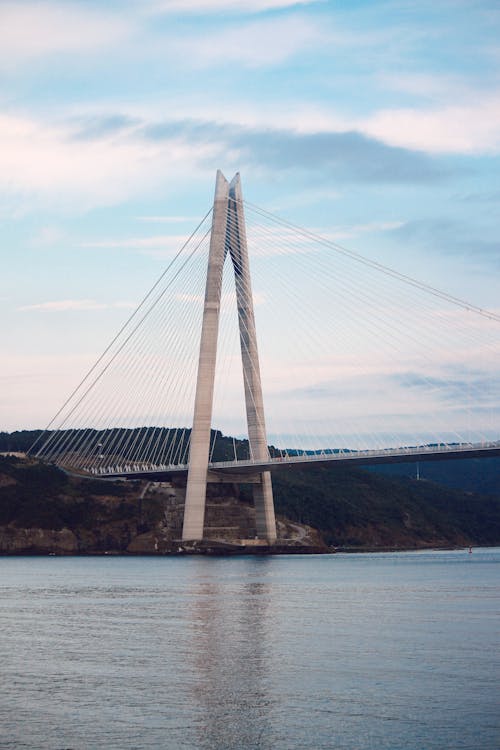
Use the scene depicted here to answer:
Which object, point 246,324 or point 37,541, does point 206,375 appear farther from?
point 37,541

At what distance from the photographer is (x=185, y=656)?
1018 inches

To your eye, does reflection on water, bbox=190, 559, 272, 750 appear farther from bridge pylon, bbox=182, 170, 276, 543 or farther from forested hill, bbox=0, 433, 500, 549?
forested hill, bbox=0, 433, 500, 549

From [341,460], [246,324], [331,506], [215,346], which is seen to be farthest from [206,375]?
[331,506]

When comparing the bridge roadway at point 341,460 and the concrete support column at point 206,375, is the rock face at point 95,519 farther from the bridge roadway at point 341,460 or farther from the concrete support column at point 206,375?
the concrete support column at point 206,375

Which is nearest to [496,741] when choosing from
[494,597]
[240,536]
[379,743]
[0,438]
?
[379,743]

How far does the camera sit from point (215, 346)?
6944 cm

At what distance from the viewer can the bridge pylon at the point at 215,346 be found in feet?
227

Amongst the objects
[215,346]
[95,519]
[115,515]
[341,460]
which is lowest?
[95,519]

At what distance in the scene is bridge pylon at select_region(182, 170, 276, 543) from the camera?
227ft

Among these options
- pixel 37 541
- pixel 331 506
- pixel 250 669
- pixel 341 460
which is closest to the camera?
pixel 250 669

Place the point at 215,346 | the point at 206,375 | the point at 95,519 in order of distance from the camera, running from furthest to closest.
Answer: the point at 95,519 → the point at 215,346 → the point at 206,375

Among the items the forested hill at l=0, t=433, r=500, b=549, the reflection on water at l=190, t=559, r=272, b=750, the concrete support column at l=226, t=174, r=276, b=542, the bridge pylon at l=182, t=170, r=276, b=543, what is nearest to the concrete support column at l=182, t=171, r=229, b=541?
the bridge pylon at l=182, t=170, r=276, b=543

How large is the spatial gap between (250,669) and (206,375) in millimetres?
45658

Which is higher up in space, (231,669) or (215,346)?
(215,346)
